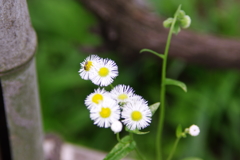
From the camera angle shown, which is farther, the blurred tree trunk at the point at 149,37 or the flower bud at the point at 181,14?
the blurred tree trunk at the point at 149,37

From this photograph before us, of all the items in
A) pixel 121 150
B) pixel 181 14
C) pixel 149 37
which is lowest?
pixel 121 150

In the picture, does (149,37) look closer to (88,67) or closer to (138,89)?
(138,89)

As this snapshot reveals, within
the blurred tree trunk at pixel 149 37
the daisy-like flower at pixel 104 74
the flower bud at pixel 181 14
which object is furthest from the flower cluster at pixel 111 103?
the blurred tree trunk at pixel 149 37

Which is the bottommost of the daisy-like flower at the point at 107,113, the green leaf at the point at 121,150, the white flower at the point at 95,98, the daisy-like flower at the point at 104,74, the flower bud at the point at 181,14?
the green leaf at the point at 121,150

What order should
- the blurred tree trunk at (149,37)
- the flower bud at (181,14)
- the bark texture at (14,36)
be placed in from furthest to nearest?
the blurred tree trunk at (149,37), the flower bud at (181,14), the bark texture at (14,36)

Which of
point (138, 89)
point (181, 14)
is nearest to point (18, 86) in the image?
point (181, 14)

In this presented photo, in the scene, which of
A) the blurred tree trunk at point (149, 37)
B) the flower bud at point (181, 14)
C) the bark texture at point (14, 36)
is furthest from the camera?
the blurred tree trunk at point (149, 37)

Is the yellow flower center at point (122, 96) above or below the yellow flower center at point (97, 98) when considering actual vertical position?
above

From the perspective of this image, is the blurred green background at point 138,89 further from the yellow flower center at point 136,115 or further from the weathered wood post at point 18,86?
the yellow flower center at point 136,115
